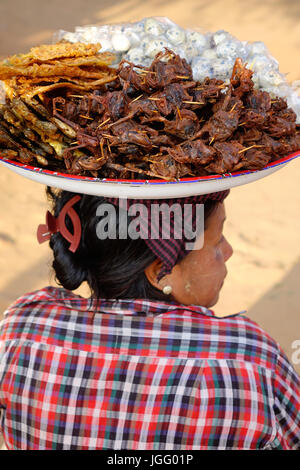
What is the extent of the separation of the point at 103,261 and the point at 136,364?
1.10 feet

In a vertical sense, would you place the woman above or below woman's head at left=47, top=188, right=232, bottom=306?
below

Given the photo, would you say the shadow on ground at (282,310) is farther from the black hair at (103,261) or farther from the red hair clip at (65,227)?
the red hair clip at (65,227)

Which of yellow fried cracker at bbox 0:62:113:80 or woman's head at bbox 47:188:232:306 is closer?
yellow fried cracker at bbox 0:62:113:80

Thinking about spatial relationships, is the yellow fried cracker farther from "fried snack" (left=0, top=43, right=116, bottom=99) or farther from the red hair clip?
the red hair clip

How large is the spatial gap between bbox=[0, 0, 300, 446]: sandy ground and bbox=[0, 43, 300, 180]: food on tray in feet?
5.41

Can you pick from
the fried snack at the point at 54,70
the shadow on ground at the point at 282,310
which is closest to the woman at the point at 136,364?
the fried snack at the point at 54,70

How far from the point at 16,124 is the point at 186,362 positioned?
0.83 meters

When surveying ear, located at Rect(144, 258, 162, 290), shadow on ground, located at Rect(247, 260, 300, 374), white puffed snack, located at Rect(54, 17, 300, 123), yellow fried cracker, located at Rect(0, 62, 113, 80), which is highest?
white puffed snack, located at Rect(54, 17, 300, 123)

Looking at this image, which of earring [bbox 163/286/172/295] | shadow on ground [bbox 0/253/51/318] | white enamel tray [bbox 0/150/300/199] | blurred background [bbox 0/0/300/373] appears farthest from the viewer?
shadow on ground [bbox 0/253/51/318]

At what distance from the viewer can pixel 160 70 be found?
132cm

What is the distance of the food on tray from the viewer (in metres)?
1.25

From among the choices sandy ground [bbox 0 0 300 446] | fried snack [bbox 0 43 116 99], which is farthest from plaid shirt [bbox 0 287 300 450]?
sandy ground [bbox 0 0 300 446]

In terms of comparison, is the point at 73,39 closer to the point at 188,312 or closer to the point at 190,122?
the point at 190,122

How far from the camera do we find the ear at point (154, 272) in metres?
1.55
